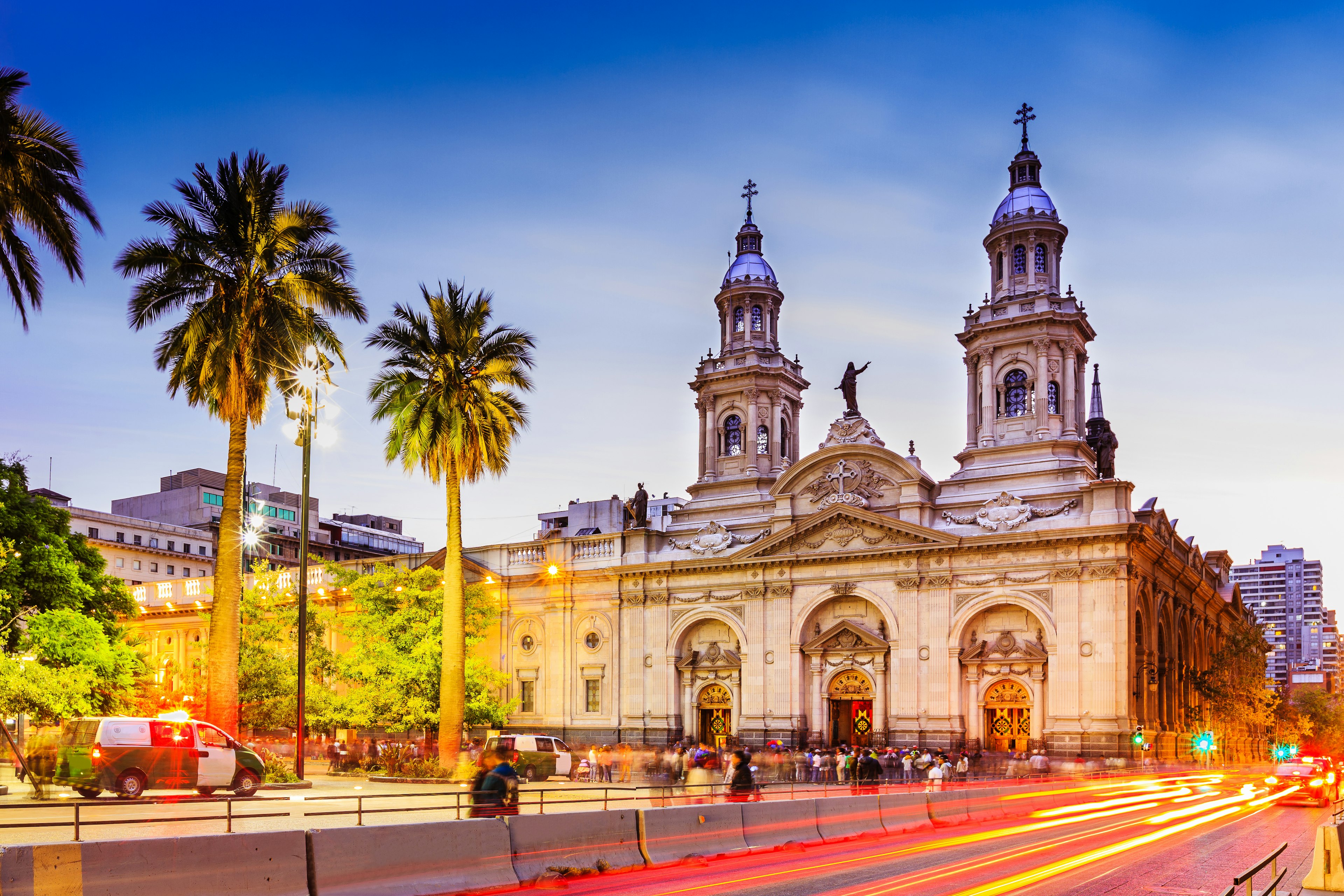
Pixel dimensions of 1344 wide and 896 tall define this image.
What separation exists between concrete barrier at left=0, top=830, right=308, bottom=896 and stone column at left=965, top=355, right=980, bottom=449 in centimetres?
4973

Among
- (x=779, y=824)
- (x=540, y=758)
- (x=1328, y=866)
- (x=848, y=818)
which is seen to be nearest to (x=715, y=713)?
(x=540, y=758)

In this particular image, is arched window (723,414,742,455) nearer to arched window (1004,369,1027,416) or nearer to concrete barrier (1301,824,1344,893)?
arched window (1004,369,1027,416)

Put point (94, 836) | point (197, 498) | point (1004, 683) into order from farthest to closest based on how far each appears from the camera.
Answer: point (197, 498)
point (1004, 683)
point (94, 836)

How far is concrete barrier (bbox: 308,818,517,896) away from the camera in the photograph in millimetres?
13719

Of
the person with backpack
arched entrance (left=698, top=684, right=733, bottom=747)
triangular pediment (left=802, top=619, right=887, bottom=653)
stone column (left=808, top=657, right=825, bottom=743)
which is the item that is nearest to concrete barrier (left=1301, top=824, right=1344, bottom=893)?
the person with backpack

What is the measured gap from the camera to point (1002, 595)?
53031mm

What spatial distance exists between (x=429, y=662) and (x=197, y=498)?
68895mm

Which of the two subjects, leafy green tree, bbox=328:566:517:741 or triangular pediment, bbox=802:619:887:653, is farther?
triangular pediment, bbox=802:619:887:653

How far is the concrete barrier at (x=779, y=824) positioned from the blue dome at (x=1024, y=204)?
43395 millimetres

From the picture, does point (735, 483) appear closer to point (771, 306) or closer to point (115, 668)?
point (771, 306)

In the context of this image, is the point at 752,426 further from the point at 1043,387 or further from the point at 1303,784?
the point at 1303,784

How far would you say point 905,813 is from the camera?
2581 cm

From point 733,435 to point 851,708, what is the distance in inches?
674

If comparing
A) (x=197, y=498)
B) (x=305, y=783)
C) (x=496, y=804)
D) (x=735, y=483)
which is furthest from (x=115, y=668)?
(x=197, y=498)
